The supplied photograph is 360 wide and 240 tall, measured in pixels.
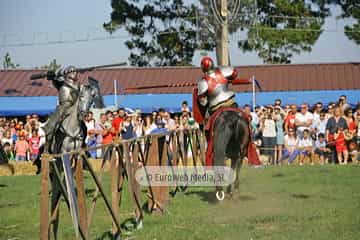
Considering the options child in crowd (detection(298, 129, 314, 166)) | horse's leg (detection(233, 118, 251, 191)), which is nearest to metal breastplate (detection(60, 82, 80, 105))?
horse's leg (detection(233, 118, 251, 191))

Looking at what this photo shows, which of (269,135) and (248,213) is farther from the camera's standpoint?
(269,135)

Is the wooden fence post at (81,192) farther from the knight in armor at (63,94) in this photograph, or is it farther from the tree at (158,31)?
the tree at (158,31)

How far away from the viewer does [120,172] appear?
9492 mm

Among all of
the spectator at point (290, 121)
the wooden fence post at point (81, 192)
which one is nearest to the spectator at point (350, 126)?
the spectator at point (290, 121)

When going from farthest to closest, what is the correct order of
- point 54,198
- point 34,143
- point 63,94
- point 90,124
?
1. point 34,143
2. point 90,124
3. point 63,94
4. point 54,198

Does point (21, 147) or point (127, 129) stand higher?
point (127, 129)

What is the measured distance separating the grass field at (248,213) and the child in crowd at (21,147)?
5.82 meters

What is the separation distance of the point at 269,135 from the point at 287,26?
88.9 feet

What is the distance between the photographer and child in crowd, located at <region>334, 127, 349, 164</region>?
1948cm

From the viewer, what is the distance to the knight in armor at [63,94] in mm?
12109

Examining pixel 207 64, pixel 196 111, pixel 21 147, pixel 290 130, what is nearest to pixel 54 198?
pixel 207 64

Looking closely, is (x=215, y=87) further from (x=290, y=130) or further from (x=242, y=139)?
(x=290, y=130)

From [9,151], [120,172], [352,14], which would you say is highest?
[352,14]

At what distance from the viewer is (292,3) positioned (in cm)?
4612
